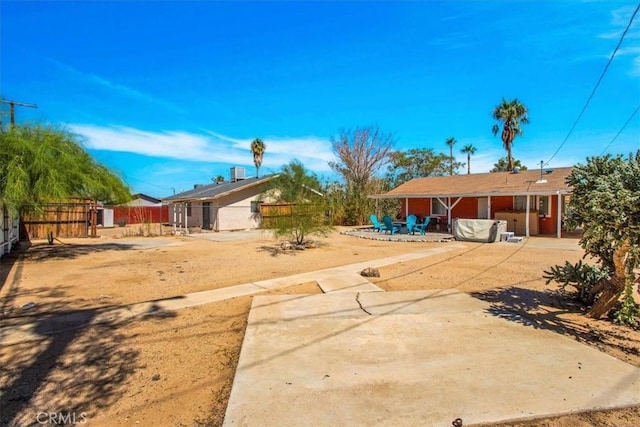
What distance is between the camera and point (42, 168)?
10.4 m

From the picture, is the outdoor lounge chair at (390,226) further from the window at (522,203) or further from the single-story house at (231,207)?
the single-story house at (231,207)

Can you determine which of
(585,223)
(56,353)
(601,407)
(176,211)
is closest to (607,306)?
(585,223)

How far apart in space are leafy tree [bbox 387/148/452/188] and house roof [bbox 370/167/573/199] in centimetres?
1153

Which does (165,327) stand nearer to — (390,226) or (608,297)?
(608,297)

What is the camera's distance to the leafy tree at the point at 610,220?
179 inches

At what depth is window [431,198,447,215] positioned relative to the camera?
21.8m

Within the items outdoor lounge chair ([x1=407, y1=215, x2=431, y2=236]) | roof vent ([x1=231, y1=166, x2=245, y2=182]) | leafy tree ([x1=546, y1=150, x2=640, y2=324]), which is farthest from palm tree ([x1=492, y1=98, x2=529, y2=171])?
leafy tree ([x1=546, y1=150, x2=640, y2=324])

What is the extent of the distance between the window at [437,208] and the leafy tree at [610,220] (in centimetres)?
1655

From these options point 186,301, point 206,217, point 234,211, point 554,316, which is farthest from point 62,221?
point 554,316

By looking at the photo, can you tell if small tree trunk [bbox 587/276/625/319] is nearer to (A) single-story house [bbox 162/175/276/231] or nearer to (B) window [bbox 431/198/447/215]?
(B) window [bbox 431/198/447/215]

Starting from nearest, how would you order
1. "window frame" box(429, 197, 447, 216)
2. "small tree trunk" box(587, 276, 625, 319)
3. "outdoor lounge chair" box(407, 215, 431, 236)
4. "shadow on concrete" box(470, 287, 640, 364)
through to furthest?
"shadow on concrete" box(470, 287, 640, 364) → "small tree trunk" box(587, 276, 625, 319) → "outdoor lounge chair" box(407, 215, 431, 236) → "window frame" box(429, 197, 447, 216)

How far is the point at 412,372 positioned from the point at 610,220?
325 cm

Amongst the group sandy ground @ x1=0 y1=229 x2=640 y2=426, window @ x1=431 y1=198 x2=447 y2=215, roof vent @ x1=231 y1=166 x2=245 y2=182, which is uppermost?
roof vent @ x1=231 y1=166 x2=245 y2=182

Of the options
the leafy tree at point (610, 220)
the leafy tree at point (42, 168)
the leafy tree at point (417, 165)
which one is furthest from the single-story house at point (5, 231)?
the leafy tree at point (417, 165)
